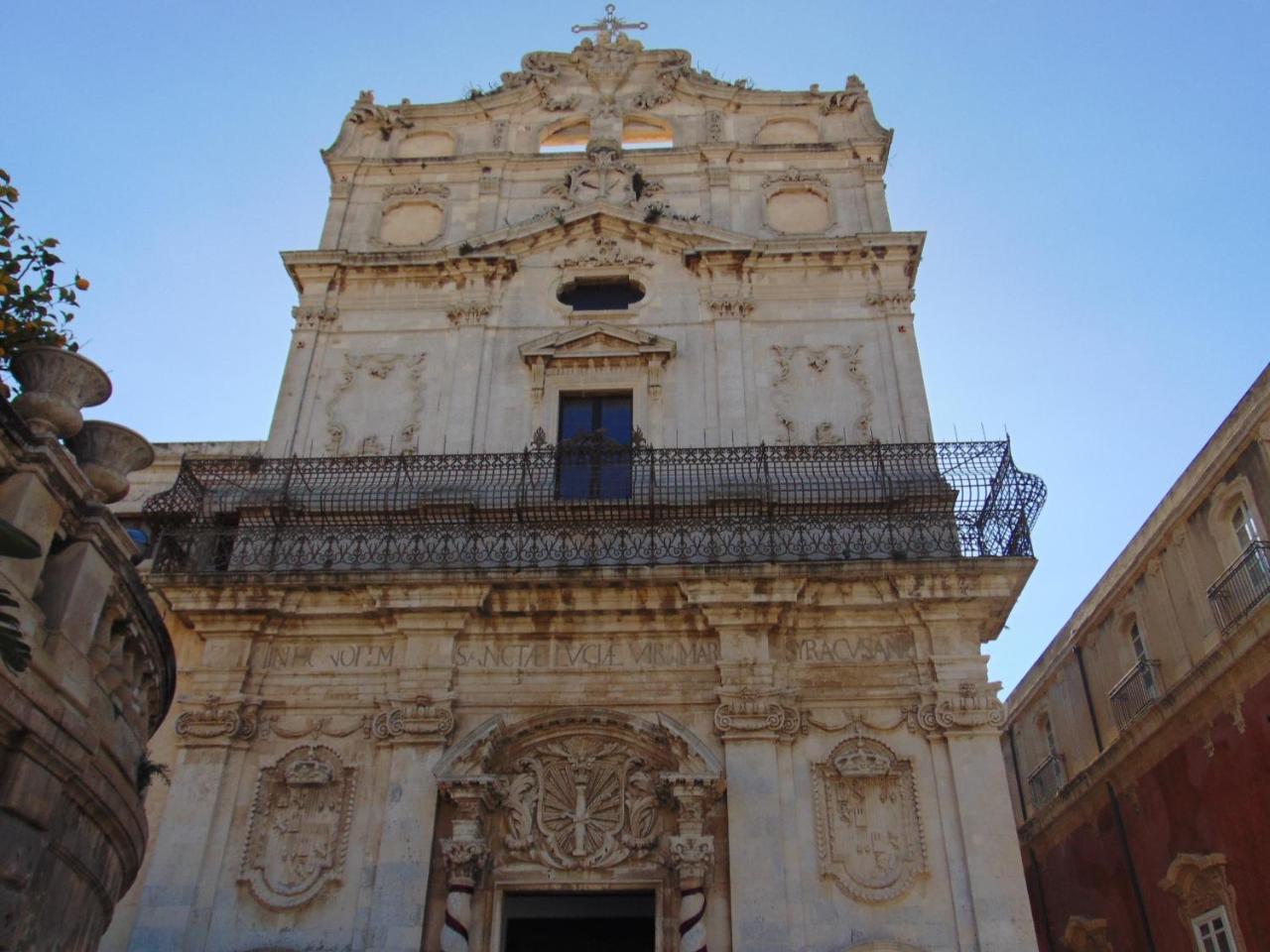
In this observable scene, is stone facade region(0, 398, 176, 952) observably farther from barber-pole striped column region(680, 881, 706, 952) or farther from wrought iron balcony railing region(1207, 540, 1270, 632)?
wrought iron balcony railing region(1207, 540, 1270, 632)

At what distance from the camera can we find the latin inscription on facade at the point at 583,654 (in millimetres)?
11562

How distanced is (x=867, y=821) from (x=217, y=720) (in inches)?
258

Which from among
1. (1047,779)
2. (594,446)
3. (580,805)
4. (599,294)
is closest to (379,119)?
(599,294)

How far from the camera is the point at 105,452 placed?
20.6 feet

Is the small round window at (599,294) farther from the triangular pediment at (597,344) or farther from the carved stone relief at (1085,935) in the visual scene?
the carved stone relief at (1085,935)

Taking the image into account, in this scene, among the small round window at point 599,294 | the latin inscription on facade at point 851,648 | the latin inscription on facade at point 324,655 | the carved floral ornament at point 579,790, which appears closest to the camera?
the carved floral ornament at point 579,790

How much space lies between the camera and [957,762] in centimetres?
1072

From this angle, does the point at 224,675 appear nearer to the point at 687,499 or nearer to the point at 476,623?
the point at 476,623

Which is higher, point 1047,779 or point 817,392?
point 817,392

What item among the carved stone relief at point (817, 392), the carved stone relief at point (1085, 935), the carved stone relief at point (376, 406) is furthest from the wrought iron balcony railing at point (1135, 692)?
the carved stone relief at point (376, 406)

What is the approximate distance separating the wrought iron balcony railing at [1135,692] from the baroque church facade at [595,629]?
565 centimetres

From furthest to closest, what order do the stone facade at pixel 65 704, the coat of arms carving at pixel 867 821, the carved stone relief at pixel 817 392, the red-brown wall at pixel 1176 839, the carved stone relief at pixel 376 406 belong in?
1. the carved stone relief at pixel 376 406
2. the carved stone relief at pixel 817 392
3. the red-brown wall at pixel 1176 839
4. the coat of arms carving at pixel 867 821
5. the stone facade at pixel 65 704

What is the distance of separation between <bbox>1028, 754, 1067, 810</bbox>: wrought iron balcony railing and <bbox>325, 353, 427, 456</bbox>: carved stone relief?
12660mm

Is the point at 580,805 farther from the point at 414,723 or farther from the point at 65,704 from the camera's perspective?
the point at 65,704
